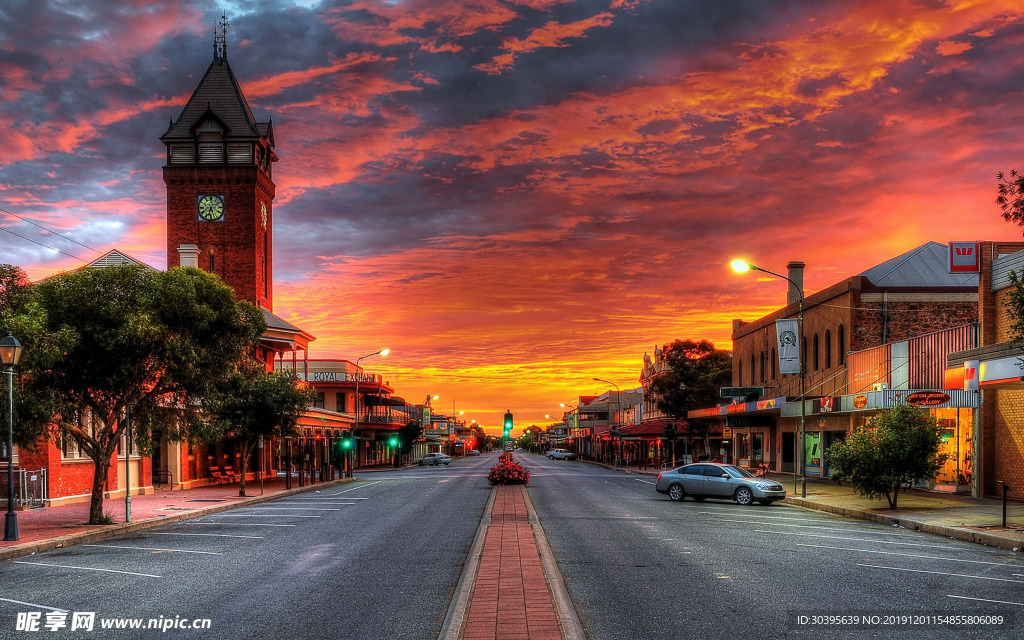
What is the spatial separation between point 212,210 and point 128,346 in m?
45.5

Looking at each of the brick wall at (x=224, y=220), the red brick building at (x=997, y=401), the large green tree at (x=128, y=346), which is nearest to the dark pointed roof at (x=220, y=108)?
the brick wall at (x=224, y=220)

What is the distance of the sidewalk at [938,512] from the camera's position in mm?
18500

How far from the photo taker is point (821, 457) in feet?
147

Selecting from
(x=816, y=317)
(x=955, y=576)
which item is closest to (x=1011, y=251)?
(x=816, y=317)

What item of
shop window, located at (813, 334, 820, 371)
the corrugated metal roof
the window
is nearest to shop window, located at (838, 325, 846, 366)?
the window

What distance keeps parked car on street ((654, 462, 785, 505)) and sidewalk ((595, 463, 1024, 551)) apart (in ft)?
4.09

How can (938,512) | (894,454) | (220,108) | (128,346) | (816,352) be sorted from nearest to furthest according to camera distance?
1. (128,346)
2. (938,512)
3. (894,454)
4. (816,352)
5. (220,108)

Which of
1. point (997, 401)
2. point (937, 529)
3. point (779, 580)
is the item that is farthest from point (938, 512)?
point (779, 580)

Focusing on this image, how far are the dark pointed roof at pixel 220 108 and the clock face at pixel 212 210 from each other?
5.08 m

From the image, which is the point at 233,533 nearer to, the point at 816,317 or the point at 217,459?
the point at 217,459

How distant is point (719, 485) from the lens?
98.6 feet

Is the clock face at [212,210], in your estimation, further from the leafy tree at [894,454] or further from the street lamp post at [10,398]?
the leafy tree at [894,454]

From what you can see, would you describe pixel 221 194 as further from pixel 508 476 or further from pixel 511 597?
pixel 511 597

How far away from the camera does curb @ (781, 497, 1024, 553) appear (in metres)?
17.3
